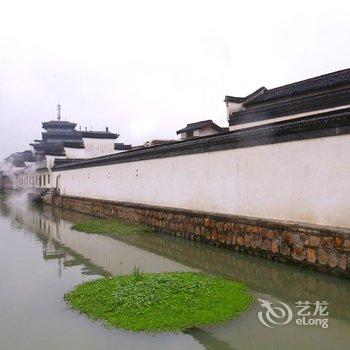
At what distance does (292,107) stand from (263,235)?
7.54 metres

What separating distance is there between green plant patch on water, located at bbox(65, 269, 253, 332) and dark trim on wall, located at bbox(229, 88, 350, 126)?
28.6 feet

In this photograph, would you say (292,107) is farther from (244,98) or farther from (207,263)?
(207,263)

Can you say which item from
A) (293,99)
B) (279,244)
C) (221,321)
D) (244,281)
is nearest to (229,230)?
(279,244)

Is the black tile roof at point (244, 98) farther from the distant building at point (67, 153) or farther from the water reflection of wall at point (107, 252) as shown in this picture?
the distant building at point (67, 153)

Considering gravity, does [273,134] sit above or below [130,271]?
above

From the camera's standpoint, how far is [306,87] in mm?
16469

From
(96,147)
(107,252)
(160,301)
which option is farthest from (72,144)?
(160,301)

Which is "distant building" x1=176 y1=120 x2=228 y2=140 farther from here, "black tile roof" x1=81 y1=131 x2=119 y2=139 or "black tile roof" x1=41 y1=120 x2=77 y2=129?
"black tile roof" x1=41 y1=120 x2=77 y2=129

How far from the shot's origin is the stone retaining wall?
7914 mm

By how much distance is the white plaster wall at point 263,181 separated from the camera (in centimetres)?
830

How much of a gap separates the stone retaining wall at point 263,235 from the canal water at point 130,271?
0.27 m

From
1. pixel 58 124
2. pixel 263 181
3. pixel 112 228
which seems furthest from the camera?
pixel 58 124

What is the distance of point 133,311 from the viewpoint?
5.95m

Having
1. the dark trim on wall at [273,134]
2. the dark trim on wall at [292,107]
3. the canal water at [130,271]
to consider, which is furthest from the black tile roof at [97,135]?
the canal water at [130,271]
